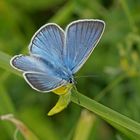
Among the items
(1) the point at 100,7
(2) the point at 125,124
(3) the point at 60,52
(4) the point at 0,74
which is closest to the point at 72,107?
(4) the point at 0,74

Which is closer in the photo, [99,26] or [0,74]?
[99,26]

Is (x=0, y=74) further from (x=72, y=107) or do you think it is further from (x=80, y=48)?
(x=80, y=48)

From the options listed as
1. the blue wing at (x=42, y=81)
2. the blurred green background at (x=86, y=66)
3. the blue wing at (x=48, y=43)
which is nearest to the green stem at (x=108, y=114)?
the blue wing at (x=42, y=81)

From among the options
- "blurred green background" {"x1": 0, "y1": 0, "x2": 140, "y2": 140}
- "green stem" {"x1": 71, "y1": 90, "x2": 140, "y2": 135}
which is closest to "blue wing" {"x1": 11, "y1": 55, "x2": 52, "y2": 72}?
"green stem" {"x1": 71, "y1": 90, "x2": 140, "y2": 135}

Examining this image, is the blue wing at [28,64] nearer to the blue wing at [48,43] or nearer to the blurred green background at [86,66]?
the blue wing at [48,43]

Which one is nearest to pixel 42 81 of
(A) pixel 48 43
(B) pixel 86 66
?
(A) pixel 48 43

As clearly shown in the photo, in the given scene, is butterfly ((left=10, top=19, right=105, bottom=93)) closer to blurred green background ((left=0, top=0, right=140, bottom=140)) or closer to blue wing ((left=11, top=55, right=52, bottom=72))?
blue wing ((left=11, top=55, right=52, bottom=72))

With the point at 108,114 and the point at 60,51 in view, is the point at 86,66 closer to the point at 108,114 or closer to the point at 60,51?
the point at 60,51
